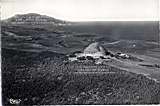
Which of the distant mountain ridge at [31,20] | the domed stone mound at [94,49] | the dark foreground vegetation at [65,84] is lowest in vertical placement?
the dark foreground vegetation at [65,84]

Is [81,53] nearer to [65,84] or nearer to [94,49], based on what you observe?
[94,49]

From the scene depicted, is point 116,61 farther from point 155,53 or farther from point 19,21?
point 19,21

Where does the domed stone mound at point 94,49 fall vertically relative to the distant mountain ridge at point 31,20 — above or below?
below

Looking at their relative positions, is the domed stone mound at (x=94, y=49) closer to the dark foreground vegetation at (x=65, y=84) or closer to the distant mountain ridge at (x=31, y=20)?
the dark foreground vegetation at (x=65, y=84)

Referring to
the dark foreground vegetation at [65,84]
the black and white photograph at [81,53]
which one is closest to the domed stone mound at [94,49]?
the black and white photograph at [81,53]

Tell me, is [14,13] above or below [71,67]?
above

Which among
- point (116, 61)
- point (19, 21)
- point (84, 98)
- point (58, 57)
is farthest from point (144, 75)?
point (19, 21)

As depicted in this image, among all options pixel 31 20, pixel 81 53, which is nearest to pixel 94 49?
pixel 81 53
